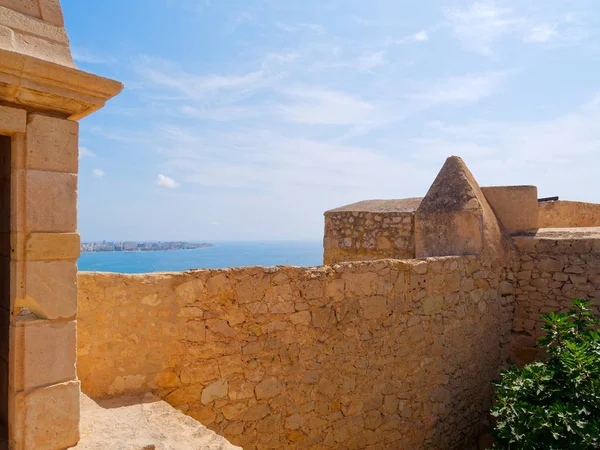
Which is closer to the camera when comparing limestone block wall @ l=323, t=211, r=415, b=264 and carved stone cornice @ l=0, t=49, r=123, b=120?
carved stone cornice @ l=0, t=49, r=123, b=120

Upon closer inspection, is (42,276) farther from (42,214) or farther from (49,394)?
(49,394)

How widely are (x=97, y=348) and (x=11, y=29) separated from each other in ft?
6.95

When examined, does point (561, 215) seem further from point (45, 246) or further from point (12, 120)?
point (12, 120)

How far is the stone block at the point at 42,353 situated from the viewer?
2.31 meters

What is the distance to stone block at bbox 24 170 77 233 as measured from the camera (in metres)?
2.33

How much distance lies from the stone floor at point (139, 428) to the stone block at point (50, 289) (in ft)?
2.49

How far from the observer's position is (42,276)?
93.4 inches

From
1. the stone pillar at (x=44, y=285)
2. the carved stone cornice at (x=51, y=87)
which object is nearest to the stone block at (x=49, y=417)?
the stone pillar at (x=44, y=285)

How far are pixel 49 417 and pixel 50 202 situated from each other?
1184 mm

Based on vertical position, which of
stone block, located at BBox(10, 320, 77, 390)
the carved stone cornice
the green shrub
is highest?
the carved stone cornice

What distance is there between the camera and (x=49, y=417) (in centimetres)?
238

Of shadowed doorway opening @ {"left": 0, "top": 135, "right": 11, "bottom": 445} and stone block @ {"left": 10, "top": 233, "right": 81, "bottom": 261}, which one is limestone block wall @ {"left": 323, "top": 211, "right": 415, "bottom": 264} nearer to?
stone block @ {"left": 10, "top": 233, "right": 81, "bottom": 261}

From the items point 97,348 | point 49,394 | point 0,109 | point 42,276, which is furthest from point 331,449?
point 0,109

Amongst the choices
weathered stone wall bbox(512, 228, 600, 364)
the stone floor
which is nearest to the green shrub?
weathered stone wall bbox(512, 228, 600, 364)
